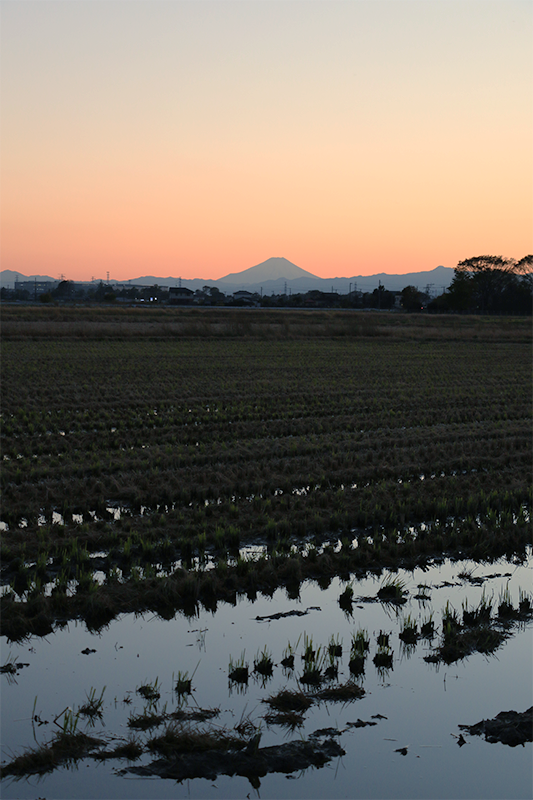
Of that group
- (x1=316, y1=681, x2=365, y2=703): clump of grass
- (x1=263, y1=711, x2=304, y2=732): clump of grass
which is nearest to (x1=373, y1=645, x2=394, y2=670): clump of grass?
(x1=316, y1=681, x2=365, y2=703): clump of grass

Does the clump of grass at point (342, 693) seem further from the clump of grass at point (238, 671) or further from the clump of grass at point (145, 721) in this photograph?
the clump of grass at point (145, 721)

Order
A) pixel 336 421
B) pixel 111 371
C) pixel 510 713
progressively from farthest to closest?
pixel 111 371, pixel 336 421, pixel 510 713

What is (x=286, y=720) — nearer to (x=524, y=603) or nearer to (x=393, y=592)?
(x=393, y=592)

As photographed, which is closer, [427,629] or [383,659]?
[383,659]

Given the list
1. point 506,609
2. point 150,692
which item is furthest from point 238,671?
point 506,609

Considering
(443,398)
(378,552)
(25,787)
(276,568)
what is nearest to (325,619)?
(276,568)

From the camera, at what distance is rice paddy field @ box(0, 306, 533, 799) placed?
3732 millimetres

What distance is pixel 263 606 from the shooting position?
5680mm

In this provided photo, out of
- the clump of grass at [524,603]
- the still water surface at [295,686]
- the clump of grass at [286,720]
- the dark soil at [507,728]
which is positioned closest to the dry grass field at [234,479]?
the still water surface at [295,686]

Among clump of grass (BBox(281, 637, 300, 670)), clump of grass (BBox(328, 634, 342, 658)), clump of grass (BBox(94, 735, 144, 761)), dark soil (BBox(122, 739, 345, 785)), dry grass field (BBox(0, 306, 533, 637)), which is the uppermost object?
dry grass field (BBox(0, 306, 533, 637))

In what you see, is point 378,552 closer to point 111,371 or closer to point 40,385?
point 40,385

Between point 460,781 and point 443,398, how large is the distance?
14.7m

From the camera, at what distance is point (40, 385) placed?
18.3m

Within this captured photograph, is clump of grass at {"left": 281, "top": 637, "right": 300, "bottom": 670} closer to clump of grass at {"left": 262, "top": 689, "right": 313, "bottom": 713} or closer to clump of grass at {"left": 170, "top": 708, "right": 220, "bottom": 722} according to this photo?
clump of grass at {"left": 262, "top": 689, "right": 313, "bottom": 713}
